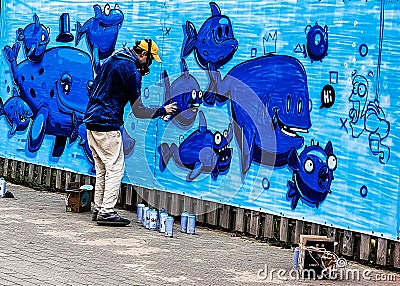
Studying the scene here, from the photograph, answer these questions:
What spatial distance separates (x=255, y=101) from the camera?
1049cm

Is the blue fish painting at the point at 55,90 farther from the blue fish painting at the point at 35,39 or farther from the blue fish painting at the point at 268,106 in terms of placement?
the blue fish painting at the point at 268,106

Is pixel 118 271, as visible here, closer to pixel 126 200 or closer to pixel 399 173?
pixel 399 173

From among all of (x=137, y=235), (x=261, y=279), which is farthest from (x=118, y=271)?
(x=137, y=235)

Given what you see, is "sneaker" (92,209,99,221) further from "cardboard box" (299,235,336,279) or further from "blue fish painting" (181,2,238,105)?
"cardboard box" (299,235,336,279)

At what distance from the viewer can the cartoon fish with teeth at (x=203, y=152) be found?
10.8 meters

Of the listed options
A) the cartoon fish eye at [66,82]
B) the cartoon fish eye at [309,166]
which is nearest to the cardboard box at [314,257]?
the cartoon fish eye at [309,166]

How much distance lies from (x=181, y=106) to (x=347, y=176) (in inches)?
110

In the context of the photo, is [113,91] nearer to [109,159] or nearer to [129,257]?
[109,159]

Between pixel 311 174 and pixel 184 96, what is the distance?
7.57 ft

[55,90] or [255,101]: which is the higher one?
[55,90]

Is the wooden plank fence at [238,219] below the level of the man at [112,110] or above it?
below

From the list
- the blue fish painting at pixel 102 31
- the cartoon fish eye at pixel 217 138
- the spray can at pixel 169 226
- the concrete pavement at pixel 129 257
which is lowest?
the concrete pavement at pixel 129 257

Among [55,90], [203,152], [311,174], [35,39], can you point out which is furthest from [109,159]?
[35,39]

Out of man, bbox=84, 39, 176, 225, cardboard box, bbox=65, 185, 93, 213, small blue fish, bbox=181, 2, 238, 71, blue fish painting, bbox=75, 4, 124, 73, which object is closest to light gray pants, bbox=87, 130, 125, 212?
man, bbox=84, 39, 176, 225
